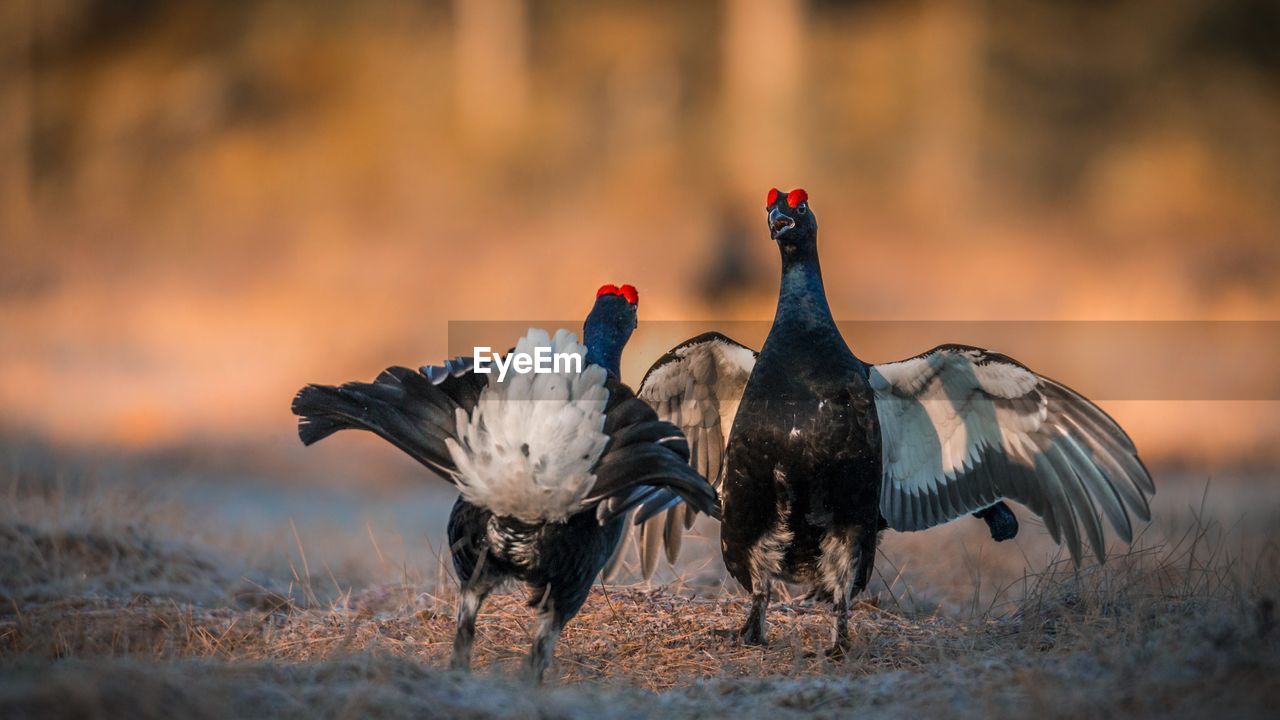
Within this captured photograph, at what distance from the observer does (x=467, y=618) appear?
11.3 feet

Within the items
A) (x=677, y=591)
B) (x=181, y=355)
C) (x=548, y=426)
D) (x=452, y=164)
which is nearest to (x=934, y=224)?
(x=452, y=164)

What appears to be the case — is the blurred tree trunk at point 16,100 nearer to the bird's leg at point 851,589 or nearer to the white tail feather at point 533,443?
the white tail feather at point 533,443

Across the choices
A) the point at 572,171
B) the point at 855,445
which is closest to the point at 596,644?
the point at 855,445

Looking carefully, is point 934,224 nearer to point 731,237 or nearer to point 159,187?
point 731,237

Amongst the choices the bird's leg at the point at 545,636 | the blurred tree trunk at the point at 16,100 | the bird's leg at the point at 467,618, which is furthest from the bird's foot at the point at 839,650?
the blurred tree trunk at the point at 16,100

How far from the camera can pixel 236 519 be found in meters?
6.94

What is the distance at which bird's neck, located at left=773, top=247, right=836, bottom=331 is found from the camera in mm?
3938

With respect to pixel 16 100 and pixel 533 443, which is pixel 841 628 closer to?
pixel 533 443

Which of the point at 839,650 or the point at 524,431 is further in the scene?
the point at 839,650

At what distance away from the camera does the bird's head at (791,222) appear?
3975 mm

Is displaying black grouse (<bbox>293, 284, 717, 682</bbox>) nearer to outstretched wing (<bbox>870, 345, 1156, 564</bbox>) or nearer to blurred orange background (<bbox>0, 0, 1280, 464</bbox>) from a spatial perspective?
outstretched wing (<bbox>870, 345, 1156, 564</bbox>)

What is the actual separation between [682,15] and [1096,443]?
14325 mm

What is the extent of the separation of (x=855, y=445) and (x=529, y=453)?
1192mm

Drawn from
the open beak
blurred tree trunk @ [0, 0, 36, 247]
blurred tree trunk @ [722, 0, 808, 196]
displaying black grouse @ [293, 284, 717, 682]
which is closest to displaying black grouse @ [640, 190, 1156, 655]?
the open beak
